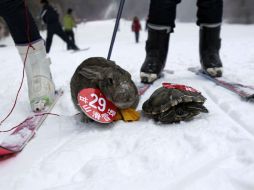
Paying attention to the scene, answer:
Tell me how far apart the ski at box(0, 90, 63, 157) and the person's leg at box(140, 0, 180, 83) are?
88 centimetres

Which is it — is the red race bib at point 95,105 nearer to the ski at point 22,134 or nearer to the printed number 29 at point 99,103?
the printed number 29 at point 99,103

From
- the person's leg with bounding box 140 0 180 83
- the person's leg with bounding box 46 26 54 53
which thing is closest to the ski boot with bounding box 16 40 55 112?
the person's leg with bounding box 140 0 180 83

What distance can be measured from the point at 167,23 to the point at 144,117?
1091 millimetres

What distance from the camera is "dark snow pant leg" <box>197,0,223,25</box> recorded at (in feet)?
8.87

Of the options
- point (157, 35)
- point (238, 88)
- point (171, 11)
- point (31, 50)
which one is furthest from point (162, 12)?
point (31, 50)

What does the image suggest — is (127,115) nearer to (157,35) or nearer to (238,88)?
(238,88)

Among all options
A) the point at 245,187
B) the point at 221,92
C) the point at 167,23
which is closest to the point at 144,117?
the point at 221,92

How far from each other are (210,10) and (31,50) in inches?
58.2

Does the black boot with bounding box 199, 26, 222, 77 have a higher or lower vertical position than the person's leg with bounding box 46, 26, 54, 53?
higher

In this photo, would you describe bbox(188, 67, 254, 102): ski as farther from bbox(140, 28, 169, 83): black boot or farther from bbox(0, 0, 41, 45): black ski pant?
bbox(0, 0, 41, 45): black ski pant

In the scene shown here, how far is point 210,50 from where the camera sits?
2.83 m

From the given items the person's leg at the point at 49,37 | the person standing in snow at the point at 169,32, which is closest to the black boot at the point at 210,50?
the person standing in snow at the point at 169,32

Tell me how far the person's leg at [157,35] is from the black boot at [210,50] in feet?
1.01

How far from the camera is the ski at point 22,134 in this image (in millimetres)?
1627
